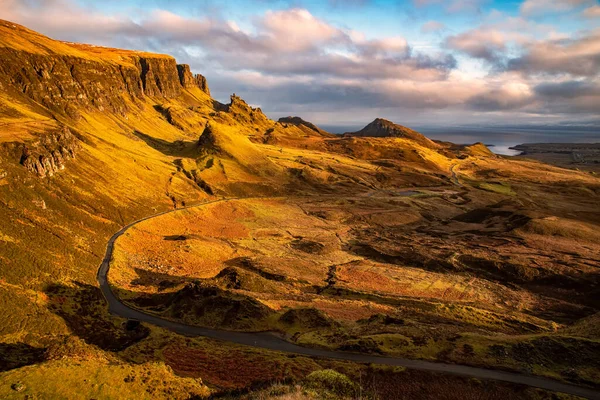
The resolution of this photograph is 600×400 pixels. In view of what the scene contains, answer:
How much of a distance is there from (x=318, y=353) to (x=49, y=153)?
89.2 m

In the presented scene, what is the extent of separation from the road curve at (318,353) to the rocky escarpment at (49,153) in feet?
132

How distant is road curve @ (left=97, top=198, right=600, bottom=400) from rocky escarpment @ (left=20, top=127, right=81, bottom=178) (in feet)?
132

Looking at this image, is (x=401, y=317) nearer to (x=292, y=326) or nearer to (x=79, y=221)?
(x=292, y=326)

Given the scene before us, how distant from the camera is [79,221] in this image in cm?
8500

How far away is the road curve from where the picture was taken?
38781mm

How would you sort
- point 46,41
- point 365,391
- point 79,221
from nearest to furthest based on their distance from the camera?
point 365,391
point 79,221
point 46,41

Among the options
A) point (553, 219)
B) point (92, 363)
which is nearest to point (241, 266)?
point (92, 363)

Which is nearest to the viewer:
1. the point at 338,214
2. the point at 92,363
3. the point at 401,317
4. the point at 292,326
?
the point at 92,363

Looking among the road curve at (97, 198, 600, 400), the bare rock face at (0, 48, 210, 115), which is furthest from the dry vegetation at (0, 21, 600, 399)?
the road curve at (97, 198, 600, 400)

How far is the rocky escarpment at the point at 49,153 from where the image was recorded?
88.4 metres

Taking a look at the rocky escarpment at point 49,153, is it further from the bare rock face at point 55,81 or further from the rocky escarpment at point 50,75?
the bare rock face at point 55,81

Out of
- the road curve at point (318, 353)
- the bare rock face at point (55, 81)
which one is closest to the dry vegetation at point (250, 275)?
the bare rock face at point (55, 81)

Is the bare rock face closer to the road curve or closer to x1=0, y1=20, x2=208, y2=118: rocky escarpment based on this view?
x1=0, y1=20, x2=208, y2=118: rocky escarpment

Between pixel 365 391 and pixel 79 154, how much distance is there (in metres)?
116
